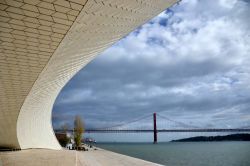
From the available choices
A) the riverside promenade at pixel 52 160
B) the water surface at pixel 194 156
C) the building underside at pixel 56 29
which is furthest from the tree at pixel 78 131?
the building underside at pixel 56 29

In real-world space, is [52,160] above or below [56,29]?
below

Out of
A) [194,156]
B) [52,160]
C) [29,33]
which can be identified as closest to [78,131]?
[194,156]

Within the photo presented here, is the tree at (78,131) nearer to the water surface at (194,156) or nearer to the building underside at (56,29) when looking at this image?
the water surface at (194,156)

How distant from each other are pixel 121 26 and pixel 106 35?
0.76m

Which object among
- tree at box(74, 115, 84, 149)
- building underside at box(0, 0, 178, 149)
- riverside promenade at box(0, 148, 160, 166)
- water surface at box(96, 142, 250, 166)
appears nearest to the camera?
building underside at box(0, 0, 178, 149)

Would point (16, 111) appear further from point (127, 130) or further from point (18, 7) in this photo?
point (127, 130)

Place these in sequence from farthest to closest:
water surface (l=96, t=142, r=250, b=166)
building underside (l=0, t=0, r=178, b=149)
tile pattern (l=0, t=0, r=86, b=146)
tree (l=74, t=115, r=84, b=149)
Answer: tree (l=74, t=115, r=84, b=149) < water surface (l=96, t=142, r=250, b=166) < building underside (l=0, t=0, r=178, b=149) < tile pattern (l=0, t=0, r=86, b=146)

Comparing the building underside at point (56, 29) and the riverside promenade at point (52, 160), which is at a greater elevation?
the building underside at point (56, 29)

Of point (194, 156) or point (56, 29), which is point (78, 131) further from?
point (56, 29)

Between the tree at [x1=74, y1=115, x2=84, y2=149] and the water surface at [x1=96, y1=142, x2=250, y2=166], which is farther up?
the tree at [x1=74, y1=115, x2=84, y2=149]

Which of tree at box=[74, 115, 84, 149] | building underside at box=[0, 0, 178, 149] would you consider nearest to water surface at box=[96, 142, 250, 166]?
tree at box=[74, 115, 84, 149]

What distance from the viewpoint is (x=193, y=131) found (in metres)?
85.0

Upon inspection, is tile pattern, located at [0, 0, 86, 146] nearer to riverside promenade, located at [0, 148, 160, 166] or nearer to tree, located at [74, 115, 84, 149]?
riverside promenade, located at [0, 148, 160, 166]

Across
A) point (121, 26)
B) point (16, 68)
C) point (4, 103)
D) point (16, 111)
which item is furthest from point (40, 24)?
point (16, 111)
